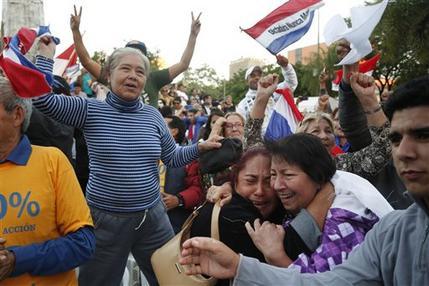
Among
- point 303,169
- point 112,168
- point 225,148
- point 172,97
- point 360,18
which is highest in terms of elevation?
point 360,18

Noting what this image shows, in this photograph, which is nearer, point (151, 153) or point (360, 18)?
point (360, 18)

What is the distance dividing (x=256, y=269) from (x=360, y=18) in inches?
84.3

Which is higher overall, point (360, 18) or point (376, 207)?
point (360, 18)

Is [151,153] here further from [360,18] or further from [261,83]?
[360,18]

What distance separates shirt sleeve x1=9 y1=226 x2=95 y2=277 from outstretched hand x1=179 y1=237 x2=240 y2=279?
682 millimetres

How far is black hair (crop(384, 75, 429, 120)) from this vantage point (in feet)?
4.85

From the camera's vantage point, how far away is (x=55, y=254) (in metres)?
2.08

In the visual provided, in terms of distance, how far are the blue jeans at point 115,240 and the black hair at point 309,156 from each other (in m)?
1.50

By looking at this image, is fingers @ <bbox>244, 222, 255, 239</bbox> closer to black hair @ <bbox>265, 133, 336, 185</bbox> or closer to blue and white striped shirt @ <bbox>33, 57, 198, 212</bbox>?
black hair @ <bbox>265, 133, 336, 185</bbox>

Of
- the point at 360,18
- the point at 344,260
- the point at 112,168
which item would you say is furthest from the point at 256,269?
the point at 360,18

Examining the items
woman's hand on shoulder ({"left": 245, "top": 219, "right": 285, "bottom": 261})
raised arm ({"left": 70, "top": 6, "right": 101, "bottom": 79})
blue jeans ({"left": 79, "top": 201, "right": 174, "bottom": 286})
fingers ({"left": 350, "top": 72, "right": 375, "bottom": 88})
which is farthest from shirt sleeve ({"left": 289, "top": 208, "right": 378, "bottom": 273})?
raised arm ({"left": 70, "top": 6, "right": 101, "bottom": 79})

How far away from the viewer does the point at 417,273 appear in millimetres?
1448

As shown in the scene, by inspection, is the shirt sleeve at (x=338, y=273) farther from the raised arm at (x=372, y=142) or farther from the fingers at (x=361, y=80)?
the fingers at (x=361, y=80)

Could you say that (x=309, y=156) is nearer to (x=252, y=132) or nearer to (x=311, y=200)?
(x=311, y=200)
